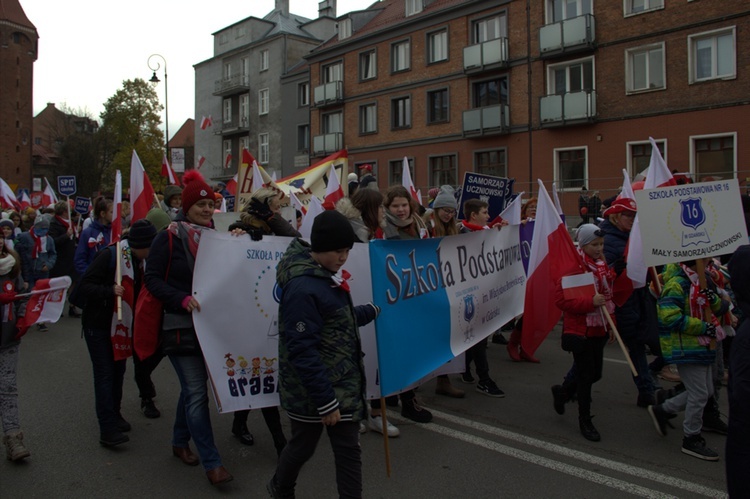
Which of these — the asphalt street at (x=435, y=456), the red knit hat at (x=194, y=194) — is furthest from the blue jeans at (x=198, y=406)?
the red knit hat at (x=194, y=194)

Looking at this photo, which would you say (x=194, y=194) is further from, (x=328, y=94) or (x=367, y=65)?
(x=328, y=94)

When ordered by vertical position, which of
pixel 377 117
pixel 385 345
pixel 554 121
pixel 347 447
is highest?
pixel 377 117

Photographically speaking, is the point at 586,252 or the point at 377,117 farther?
the point at 377,117

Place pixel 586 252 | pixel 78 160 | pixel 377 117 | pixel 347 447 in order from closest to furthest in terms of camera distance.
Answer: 1. pixel 347 447
2. pixel 586 252
3. pixel 377 117
4. pixel 78 160

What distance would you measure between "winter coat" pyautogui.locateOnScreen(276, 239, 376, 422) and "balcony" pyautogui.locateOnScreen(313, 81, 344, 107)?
35.2 metres

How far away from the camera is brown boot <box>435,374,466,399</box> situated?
6.19 m

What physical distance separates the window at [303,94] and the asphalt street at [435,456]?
38615mm

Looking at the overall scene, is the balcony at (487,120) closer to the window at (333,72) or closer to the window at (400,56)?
the window at (400,56)

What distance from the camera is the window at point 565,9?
26.1 meters

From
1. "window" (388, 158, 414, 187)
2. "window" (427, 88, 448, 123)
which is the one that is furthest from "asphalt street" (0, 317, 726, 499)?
"window" (388, 158, 414, 187)

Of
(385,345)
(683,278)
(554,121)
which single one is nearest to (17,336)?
(385,345)

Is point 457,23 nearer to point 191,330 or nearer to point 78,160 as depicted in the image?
point 191,330

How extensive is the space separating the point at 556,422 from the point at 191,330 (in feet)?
10.6

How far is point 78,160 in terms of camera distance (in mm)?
65562
